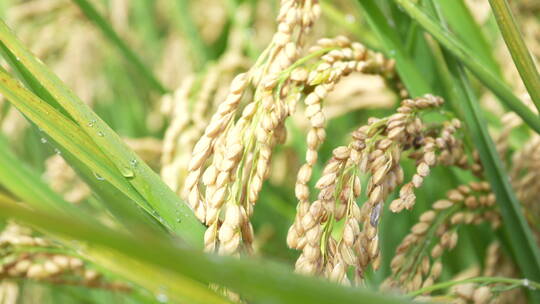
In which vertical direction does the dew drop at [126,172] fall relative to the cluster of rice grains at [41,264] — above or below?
Result: above

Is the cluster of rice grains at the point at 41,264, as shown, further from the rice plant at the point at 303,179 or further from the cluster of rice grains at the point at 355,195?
the cluster of rice grains at the point at 355,195

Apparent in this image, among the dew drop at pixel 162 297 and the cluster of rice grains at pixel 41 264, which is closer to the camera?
the dew drop at pixel 162 297

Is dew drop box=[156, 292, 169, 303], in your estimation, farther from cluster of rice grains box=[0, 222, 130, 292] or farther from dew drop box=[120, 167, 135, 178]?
cluster of rice grains box=[0, 222, 130, 292]

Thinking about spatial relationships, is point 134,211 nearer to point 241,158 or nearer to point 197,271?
point 241,158

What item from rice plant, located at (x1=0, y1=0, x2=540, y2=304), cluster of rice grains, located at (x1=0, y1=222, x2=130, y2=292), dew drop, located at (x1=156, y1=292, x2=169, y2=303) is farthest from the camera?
cluster of rice grains, located at (x1=0, y1=222, x2=130, y2=292)

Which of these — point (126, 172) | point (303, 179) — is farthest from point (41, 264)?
point (303, 179)

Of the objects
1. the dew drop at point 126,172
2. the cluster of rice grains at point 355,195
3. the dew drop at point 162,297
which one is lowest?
the dew drop at point 162,297

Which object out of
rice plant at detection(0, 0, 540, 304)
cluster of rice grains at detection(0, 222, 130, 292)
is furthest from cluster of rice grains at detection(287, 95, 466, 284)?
cluster of rice grains at detection(0, 222, 130, 292)

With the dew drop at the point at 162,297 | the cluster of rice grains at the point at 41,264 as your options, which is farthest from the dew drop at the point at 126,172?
the cluster of rice grains at the point at 41,264
